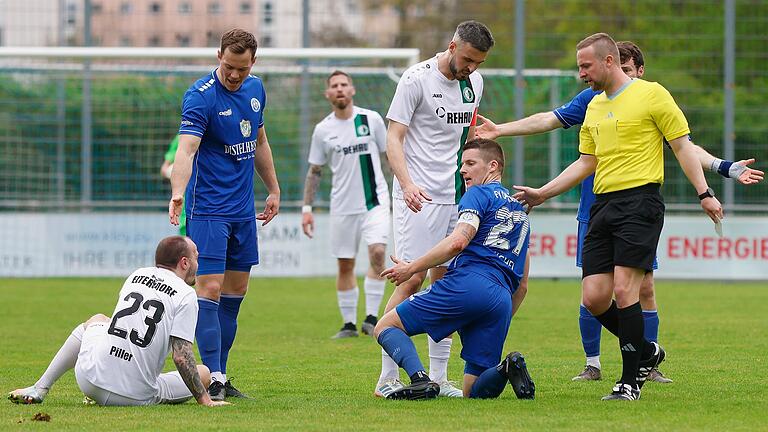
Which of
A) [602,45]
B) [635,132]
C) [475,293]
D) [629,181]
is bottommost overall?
[475,293]

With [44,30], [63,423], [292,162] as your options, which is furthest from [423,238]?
[44,30]

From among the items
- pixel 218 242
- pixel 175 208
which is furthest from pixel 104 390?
pixel 218 242

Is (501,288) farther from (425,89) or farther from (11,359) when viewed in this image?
(11,359)

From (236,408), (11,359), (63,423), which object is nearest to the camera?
(63,423)

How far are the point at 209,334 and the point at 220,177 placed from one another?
100cm

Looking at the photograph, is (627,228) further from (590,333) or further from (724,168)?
(590,333)

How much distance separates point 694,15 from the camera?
68.5ft

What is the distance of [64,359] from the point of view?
7.55m

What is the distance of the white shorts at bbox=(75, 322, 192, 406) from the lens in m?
7.24

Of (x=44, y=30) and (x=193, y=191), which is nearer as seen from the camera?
(x=193, y=191)

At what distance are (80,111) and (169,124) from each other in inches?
58.5

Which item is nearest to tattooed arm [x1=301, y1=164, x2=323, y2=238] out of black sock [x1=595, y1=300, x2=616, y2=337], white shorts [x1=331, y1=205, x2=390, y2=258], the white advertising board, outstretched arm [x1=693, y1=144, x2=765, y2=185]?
white shorts [x1=331, y1=205, x2=390, y2=258]

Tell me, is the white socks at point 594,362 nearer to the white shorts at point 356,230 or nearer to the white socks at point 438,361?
the white socks at point 438,361

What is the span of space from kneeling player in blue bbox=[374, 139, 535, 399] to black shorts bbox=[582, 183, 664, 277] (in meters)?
0.46
